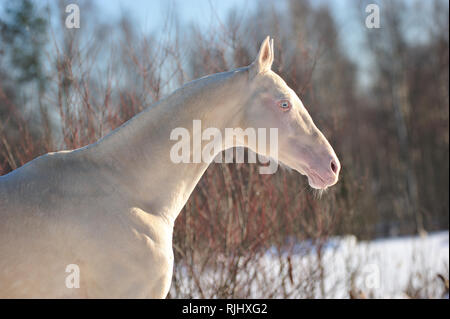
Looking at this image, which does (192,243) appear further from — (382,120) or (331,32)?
(382,120)

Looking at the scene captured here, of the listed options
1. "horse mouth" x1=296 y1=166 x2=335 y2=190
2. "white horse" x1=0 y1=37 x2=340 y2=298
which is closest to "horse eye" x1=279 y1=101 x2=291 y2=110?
"white horse" x1=0 y1=37 x2=340 y2=298

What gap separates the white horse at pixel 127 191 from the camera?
162 cm

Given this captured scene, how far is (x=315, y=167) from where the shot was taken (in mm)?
1972

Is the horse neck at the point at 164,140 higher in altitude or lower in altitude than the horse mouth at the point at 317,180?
higher

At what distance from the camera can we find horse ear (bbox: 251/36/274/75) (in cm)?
193

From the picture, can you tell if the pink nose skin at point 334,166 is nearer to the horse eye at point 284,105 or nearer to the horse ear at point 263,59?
the horse eye at point 284,105

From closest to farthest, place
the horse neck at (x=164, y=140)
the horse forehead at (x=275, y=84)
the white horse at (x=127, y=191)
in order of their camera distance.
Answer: the white horse at (x=127, y=191)
the horse neck at (x=164, y=140)
the horse forehead at (x=275, y=84)

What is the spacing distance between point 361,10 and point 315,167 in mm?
12967

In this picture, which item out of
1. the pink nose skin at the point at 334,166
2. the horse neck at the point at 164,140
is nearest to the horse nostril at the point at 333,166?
the pink nose skin at the point at 334,166

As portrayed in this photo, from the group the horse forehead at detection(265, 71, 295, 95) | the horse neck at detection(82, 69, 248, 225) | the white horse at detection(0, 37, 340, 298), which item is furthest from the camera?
the horse forehead at detection(265, 71, 295, 95)

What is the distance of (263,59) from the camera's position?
197 cm

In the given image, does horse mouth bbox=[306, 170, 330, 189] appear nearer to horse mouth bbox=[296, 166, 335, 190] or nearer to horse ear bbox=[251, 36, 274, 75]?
horse mouth bbox=[296, 166, 335, 190]

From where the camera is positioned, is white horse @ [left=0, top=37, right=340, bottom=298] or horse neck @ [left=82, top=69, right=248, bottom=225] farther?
horse neck @ [left=82, top=69, right=248, bottom=225]
